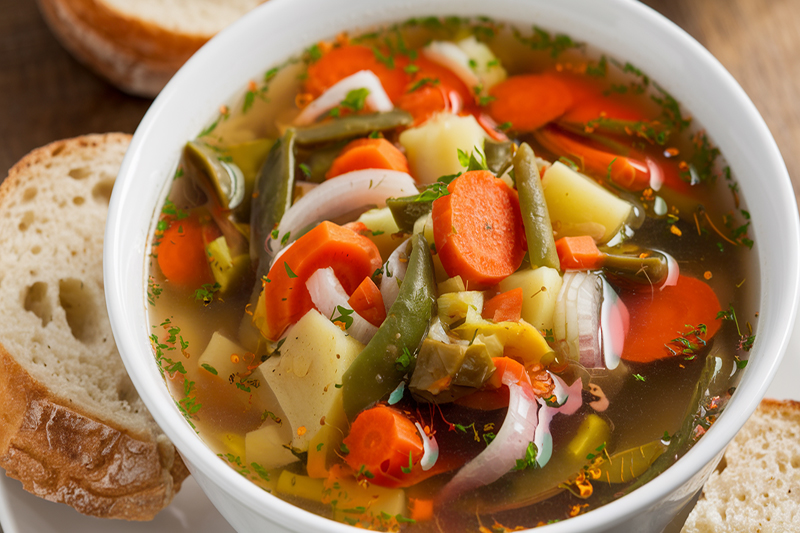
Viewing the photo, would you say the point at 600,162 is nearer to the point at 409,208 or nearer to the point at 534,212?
the point at 534,212

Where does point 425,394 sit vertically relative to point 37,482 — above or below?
above

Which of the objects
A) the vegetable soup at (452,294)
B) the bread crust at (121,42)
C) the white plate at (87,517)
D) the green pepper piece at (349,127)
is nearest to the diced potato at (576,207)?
the vegetable soup at (452,294)

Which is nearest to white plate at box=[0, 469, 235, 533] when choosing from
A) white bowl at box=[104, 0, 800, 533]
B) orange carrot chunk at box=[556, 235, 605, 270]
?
white bowl at box=[104, 0, 800, 533]

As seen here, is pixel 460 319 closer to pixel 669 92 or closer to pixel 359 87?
pixel 359 87

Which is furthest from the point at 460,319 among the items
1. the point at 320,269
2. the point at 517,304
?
the point at 320,269

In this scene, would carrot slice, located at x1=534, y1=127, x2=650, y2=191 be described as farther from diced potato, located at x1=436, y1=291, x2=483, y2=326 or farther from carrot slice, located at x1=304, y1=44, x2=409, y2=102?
diced potato, located at x1=436, y1=291, x2=483, y2=326

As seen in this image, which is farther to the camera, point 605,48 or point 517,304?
point 605,48

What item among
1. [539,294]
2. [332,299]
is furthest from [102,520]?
[539,294]
